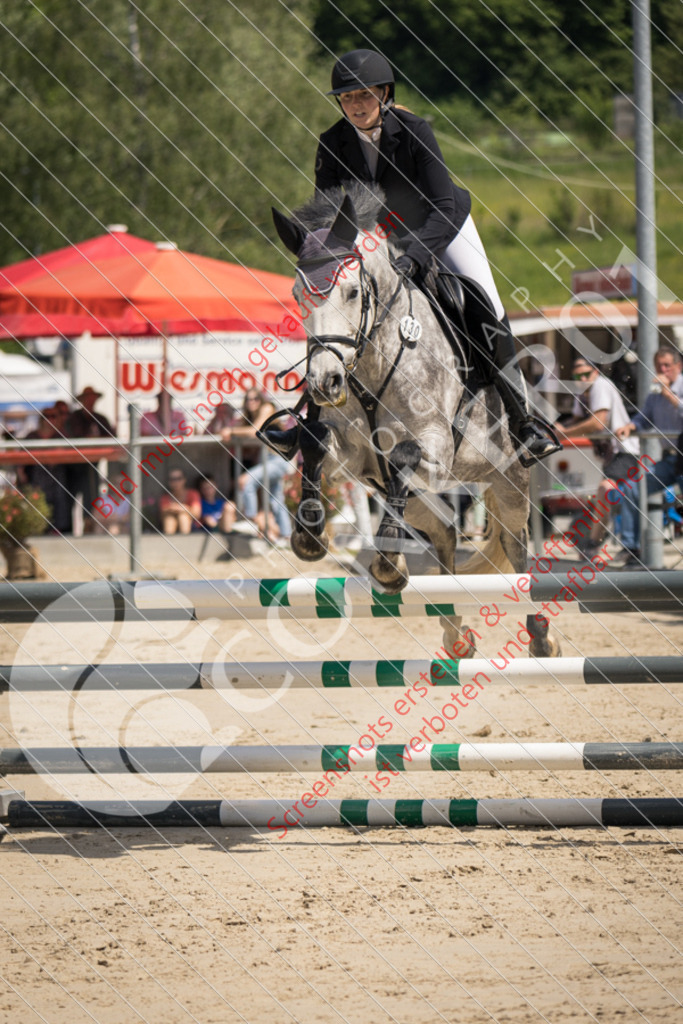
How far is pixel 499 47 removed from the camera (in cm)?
2739

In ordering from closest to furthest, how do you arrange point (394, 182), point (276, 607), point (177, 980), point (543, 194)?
point (177, 980) < point (276, 607) < point (394, 182) < point (543, 194)

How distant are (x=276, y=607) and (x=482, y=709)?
2.27 metres

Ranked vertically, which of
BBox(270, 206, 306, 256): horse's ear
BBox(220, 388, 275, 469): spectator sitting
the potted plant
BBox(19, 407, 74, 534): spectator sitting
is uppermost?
BBox(270, 206, 306, 256): horse's ear

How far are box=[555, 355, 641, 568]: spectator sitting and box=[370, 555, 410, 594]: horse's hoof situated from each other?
529cm

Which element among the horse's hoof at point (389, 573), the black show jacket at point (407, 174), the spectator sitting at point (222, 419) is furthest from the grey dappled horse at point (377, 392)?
the spectator sitting at point (222, 419)

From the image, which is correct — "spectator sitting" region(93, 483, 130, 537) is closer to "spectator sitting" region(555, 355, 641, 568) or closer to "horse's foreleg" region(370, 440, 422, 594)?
"spectator sitting" region(555, 355, 641, 568)

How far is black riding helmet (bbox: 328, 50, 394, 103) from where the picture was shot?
3807 millimetres

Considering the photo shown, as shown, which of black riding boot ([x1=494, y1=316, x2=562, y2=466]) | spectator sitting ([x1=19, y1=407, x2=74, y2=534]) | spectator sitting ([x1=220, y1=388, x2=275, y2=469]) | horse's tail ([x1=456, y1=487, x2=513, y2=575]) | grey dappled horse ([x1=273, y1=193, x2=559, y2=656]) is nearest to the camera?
grey dappled horse ([x1=273, y1=193, x2=559, y2=656])

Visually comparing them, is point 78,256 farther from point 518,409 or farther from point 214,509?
point 518,409

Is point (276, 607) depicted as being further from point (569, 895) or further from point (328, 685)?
point (569, 895)

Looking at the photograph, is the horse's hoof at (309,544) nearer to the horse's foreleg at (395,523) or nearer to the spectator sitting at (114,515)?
the horse's foreleg at (395,523)

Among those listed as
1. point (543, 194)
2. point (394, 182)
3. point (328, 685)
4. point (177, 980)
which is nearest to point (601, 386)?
point (394, 182)

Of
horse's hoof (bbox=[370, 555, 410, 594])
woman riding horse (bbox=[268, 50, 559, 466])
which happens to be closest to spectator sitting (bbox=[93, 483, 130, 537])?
woman riding horse (bbox=[268, 50, 559, 466])

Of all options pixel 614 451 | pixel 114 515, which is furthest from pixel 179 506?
pixel 614 451
